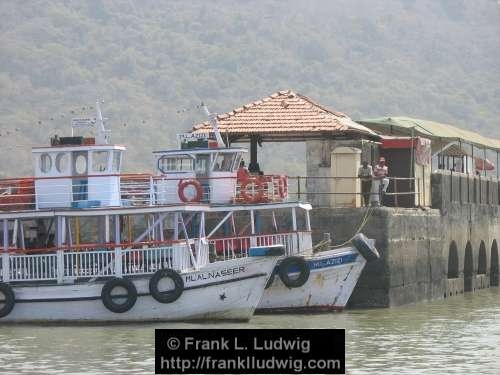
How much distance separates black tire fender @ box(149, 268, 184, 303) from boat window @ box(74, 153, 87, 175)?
2.91m

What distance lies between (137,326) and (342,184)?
860cm

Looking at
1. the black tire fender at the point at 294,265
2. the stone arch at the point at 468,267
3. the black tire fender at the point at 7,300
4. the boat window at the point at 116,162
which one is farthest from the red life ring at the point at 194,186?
the stone arch at the point at 468,267

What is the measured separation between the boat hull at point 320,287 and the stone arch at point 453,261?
29.2 feet

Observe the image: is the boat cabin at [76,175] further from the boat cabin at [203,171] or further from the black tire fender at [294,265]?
the black tire fender at [294,265]

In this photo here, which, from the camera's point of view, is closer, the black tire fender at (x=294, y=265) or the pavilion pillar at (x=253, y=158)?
the black tire fender at (x=294, y=265)

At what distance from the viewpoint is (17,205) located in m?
33.8

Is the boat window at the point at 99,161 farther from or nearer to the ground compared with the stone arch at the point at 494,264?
farther from the ground

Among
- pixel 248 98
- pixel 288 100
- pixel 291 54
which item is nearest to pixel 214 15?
pixel 291 54

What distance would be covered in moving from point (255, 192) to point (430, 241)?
7.14 meters

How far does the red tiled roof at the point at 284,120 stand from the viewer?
132ft

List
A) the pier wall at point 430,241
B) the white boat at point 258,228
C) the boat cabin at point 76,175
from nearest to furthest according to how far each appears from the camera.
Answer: the boat cabin at point 76,175 < the white boat at point 258,228 < the pier wall at point 430,241

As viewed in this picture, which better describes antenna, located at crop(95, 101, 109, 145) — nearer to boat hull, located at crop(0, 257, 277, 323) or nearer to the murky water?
boat hull, located at crop(0, 257, 277, 323)

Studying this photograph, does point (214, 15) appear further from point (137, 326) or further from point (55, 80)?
point (137, 326)

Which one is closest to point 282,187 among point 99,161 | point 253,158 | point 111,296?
point 99,161
